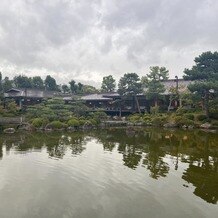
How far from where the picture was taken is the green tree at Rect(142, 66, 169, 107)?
59125 mm

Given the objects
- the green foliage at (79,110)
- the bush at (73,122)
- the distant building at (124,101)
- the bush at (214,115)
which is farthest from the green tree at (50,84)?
the bush at (214,115)

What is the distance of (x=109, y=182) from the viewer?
15.0m

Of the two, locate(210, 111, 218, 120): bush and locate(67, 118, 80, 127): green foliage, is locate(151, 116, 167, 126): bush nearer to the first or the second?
locate(210, 111, 218, 120): bush

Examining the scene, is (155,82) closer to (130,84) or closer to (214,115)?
(130,84)

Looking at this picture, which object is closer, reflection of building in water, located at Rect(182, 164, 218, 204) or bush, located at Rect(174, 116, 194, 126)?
reflection of building in water, located at Rect(182, 164, 218, 204)

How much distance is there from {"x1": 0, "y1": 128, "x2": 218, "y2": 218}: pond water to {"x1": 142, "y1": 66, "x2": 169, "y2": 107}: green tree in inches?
1352

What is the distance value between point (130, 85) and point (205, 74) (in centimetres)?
1731

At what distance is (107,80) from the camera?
9612 cm

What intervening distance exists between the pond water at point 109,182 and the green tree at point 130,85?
37.6 metres

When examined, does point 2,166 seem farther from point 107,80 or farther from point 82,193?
point 107,80

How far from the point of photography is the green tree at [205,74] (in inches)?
1862

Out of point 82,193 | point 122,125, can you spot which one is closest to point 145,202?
point 82,193

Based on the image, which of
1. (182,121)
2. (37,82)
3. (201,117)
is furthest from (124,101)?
(37,82)

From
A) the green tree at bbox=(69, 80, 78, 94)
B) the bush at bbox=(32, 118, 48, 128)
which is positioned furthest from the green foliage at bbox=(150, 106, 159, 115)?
the green tree at bbox=(69, 80, 78, 94)
